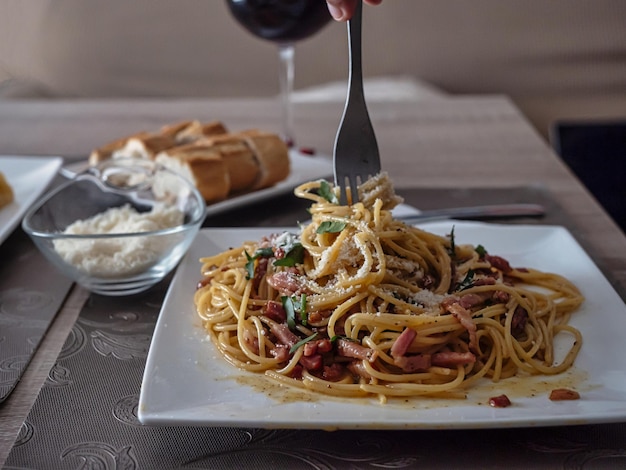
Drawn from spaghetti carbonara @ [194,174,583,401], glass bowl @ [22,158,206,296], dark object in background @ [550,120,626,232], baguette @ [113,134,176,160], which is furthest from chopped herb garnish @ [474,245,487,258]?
dark object in background @ [550,120,626,232]

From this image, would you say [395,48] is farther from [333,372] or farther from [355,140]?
[333,372]

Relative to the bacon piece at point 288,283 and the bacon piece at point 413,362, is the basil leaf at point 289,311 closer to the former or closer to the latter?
the bacon piece at point 288,283

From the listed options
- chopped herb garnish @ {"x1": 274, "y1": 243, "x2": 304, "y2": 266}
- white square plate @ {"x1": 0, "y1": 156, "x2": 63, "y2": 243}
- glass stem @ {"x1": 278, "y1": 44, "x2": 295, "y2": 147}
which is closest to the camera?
chopped herb garnish @ {"x1": 274, "y1": 243, "x2": 304, "y2": 266}

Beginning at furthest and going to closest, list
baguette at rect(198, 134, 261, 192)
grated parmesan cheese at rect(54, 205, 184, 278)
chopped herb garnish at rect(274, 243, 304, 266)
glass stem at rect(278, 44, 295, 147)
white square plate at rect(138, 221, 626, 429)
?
glass stem at rect(278, 44, 295, 147), baguette at rect(198, 134, 261, 192), grated parmesan cheese at rect(54, 205, 184, 278), chopped herb garnish at rect(274, 243, 304, 266), white square plate at rect(138, 221, 626, 429)

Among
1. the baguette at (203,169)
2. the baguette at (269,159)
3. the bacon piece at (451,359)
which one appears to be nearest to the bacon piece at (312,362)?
the bacon piece at (451,359)

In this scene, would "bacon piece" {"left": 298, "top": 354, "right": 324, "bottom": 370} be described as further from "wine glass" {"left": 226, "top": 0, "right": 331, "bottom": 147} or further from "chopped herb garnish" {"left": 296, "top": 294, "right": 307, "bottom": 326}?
"wine glass" {"left": 226, "top": 0, "right": 331, "bottom": 147}

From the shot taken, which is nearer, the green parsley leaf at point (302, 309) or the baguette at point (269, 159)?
the green parsley leaf at point (302, 309)
